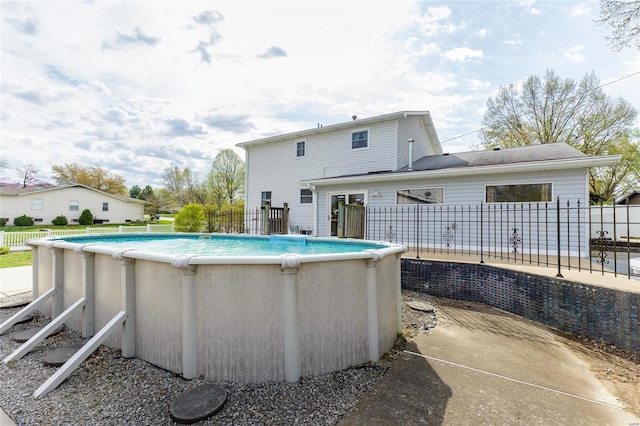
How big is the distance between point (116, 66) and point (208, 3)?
3.83 metres

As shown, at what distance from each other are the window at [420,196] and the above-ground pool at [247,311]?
22.7ft

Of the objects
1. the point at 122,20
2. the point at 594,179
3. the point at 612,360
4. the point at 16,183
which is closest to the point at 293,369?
the point at 612,360

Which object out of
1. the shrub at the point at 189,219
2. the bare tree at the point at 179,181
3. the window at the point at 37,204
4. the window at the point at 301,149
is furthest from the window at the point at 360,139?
the window at the point at 37,204

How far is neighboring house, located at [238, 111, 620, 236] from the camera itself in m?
7.71

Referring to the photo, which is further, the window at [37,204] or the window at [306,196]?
the window at [37,204]

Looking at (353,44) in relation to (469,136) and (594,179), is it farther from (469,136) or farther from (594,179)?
(594,179)

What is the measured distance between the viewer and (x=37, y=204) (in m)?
23.2

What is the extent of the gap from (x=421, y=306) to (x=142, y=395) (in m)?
3.97

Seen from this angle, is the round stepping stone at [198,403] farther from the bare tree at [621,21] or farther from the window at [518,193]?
the bare tree at [621,21]

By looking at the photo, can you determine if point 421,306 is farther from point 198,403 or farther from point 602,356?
point 198,403

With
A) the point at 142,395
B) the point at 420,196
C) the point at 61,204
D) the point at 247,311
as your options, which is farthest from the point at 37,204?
the point at 247,311

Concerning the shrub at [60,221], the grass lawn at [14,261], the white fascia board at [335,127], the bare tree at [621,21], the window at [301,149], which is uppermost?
the bare tree at [621,21]

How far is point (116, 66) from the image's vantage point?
8.03 metres

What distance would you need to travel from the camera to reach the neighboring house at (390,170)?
7715 millimetres
